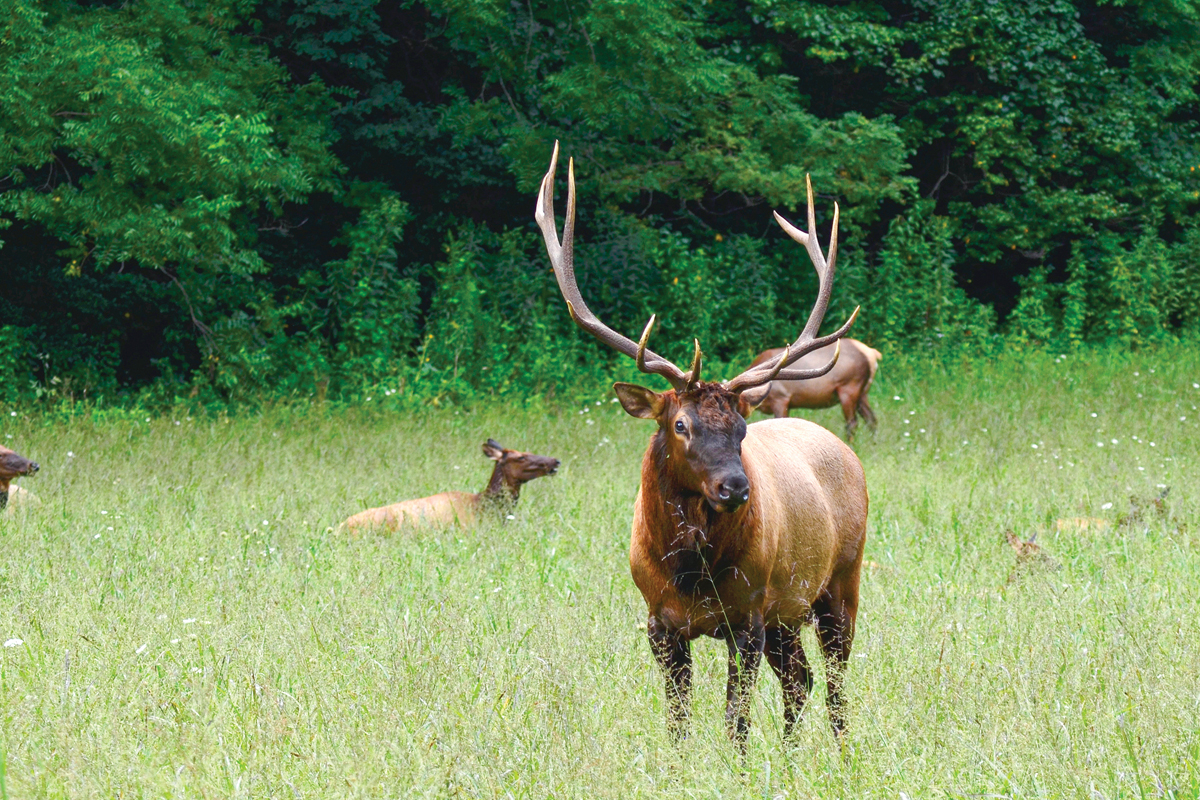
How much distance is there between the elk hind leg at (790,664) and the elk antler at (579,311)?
3.16 feet

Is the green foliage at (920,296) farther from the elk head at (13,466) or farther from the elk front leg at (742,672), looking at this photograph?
the elk front leg at (742,672)

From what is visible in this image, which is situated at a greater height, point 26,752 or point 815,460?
point 815,460

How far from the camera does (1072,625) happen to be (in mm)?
4660

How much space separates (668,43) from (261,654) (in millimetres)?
9812

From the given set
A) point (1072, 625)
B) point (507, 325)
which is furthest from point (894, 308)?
point (1072, 625)

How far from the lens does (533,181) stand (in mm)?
13500

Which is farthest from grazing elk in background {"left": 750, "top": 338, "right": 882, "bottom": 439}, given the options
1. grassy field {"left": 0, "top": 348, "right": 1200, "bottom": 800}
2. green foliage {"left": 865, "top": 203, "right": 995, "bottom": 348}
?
green foliage {"left": 865, "top": 203, "right": 995, "bottom": 348}

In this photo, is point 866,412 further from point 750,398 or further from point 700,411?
point 700,411

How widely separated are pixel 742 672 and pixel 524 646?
106 centimetres

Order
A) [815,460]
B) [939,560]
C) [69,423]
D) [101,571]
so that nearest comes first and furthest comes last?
[815,460], [101,571], [939,560], [69,423]

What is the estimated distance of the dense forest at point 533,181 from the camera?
10.6m

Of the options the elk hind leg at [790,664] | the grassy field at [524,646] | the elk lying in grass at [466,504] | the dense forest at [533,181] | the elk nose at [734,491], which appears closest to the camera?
the grassy field at [524,646]

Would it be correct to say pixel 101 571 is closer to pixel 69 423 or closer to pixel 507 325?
pixel 69 423

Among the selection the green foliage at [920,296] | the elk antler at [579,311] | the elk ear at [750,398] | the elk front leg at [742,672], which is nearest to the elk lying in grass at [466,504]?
the elk antler at [579,311]
